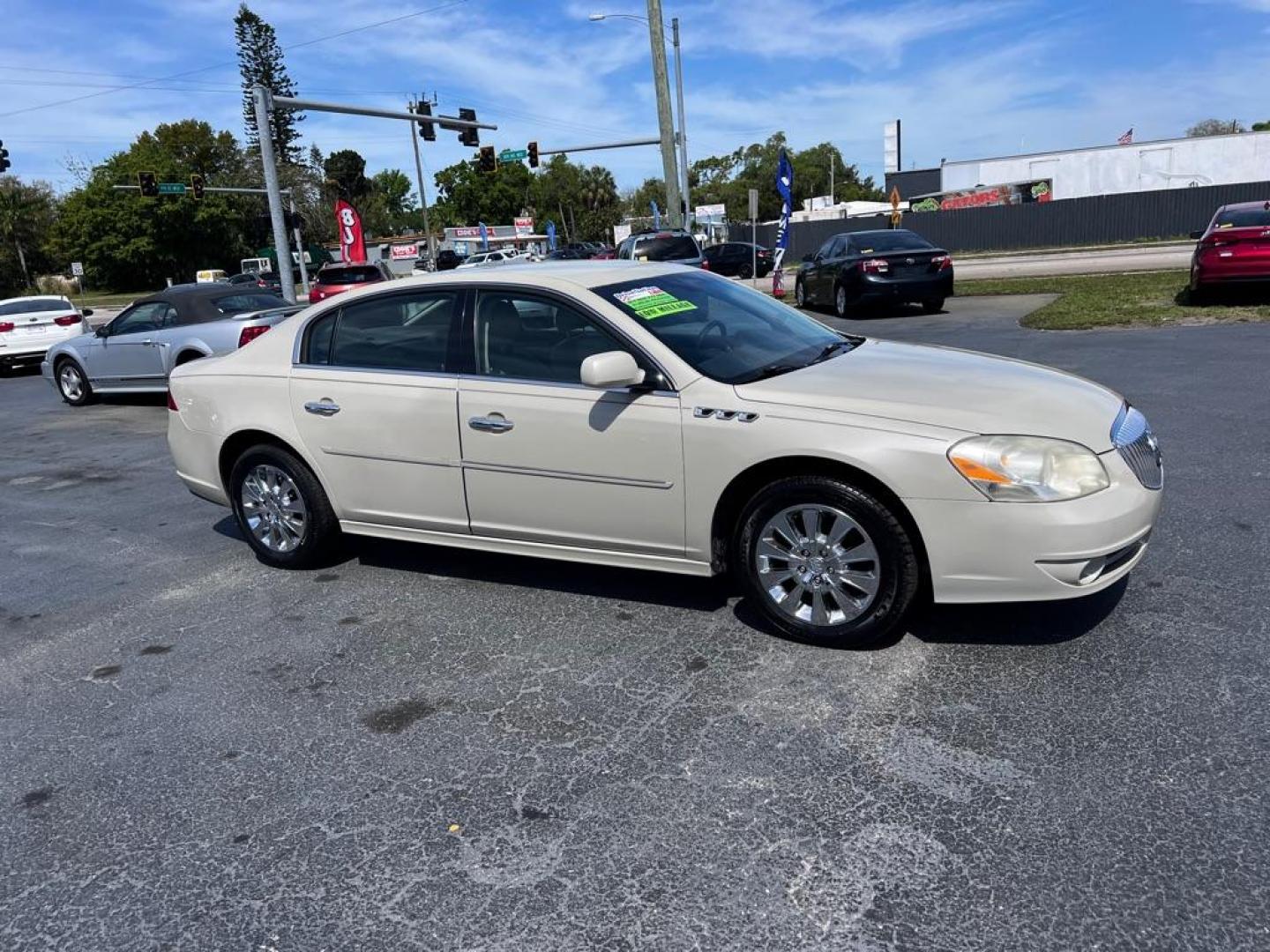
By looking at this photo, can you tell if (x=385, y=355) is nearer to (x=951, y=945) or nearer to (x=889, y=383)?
(x=889, y=383)

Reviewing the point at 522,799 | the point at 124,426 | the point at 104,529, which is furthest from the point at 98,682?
Result: the point at 124,426

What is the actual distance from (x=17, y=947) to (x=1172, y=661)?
385 centimetres

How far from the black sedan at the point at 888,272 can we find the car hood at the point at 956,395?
1228 cm

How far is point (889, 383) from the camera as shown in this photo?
4082mm

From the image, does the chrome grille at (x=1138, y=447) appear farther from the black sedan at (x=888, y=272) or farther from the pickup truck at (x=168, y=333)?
the black sedan at (x=888, y=272)

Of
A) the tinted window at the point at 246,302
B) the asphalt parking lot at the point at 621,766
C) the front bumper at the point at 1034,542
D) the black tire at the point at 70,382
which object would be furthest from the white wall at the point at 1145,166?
the front bumper at the point at 1034,542

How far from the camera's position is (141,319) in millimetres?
12203

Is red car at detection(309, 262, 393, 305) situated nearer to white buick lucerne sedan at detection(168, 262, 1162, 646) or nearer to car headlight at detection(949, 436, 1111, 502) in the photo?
white buick lucerne sedan at detection(168, 262, 1162, 646)

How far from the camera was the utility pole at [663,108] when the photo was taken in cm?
2427

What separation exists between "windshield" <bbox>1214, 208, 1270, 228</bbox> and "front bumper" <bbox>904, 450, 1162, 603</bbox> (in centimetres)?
1185

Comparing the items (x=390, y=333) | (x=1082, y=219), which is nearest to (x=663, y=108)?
(x=390, y=333)

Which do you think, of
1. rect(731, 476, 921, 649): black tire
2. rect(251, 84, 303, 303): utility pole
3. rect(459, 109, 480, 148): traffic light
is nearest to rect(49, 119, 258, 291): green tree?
rect(459, 109, 480, 148): traffic light

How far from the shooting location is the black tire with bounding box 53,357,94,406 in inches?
518

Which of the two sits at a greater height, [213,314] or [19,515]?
[213,314]
